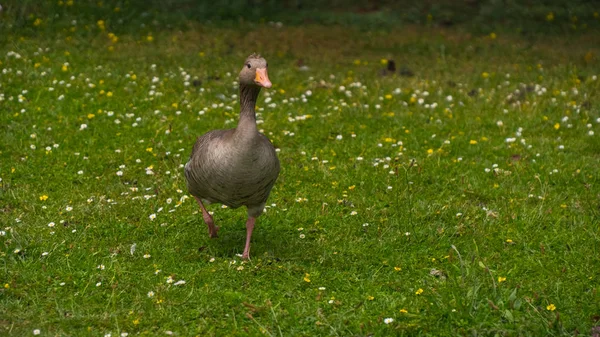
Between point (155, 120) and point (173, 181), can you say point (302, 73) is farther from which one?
point (173, 181)

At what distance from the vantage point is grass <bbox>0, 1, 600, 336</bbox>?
21.1ft

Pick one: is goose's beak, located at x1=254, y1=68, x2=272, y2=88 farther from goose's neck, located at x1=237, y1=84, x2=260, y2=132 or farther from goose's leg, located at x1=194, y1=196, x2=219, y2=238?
goose's leg, located at x1=194, y1=196, x2=219, y2=238

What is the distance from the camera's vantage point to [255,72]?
22.6 ft

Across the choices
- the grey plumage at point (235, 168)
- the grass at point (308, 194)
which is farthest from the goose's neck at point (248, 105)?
the grass at point (308, 194)

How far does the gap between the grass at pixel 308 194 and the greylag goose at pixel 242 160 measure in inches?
28.4

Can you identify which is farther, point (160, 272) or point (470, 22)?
point (470, 22)

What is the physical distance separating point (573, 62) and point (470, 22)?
13.4ft

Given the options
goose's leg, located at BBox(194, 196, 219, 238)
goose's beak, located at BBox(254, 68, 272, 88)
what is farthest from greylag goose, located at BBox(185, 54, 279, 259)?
goose's leg, located at BBox(194, 196, 219, 238)

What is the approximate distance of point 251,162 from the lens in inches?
268

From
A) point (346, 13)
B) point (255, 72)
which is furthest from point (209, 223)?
point (346, 13)

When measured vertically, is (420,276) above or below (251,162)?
below

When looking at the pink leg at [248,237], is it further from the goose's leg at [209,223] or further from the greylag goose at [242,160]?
the goose's leg at [209,223]

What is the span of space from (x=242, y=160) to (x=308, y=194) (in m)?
2.62

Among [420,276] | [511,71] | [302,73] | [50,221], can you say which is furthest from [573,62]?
[50,221]
